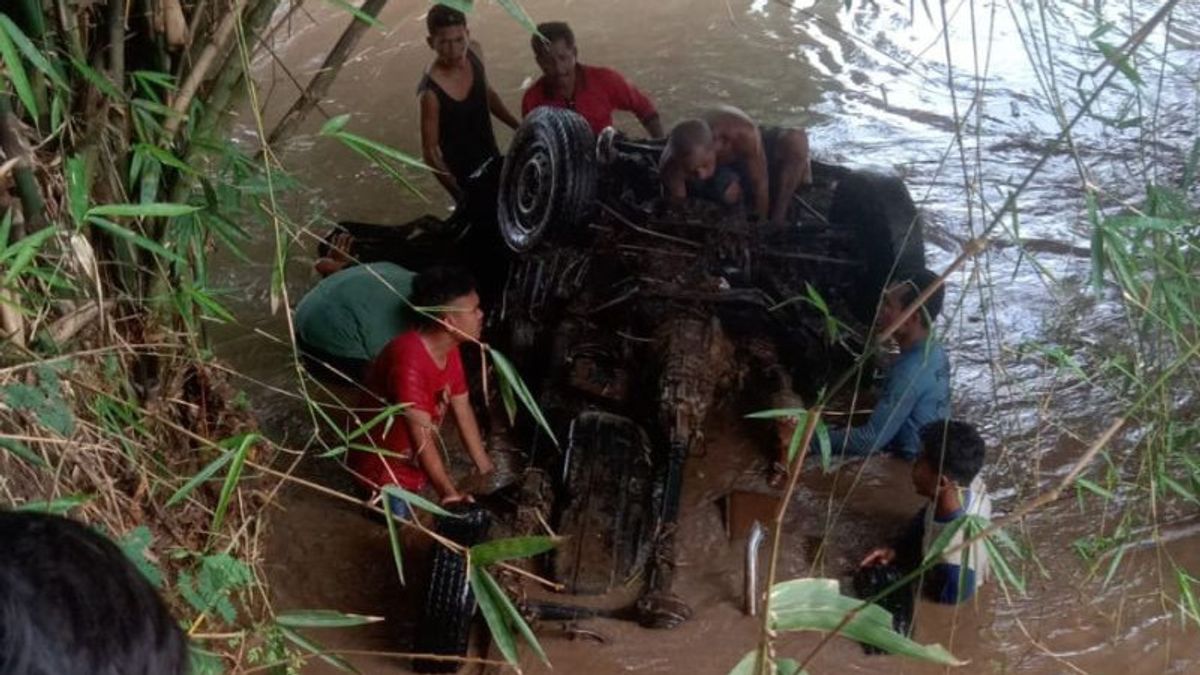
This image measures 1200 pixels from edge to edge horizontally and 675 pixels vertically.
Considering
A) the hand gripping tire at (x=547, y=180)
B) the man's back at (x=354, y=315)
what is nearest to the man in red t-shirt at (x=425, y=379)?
the man's back at (x=354, y=315)

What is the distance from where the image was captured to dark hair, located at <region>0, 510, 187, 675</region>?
100 centimetres

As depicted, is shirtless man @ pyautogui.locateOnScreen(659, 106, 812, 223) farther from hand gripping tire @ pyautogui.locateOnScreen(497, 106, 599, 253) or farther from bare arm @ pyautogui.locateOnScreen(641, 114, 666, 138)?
bare arm @ pyautogui.locateOnScreen(641, 114, 666, 138)

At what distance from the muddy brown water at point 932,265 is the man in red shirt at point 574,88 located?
1002 mm

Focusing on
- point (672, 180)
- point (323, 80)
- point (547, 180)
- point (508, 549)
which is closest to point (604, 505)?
point (547, 180)

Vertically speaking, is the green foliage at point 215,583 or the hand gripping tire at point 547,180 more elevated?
the hand gripping tire at point 547,180

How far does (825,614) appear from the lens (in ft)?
5.29

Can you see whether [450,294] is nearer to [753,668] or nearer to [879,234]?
[879,234]

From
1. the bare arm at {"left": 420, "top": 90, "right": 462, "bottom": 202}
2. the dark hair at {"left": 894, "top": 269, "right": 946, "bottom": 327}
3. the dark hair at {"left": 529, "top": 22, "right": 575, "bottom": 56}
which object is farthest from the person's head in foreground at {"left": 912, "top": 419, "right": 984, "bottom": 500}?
the dark hair at {"left": 529, "top": 22, "right": 575, "bottom": 56}

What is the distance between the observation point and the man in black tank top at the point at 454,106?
19.6 feet

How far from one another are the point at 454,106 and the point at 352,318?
175 centimetres

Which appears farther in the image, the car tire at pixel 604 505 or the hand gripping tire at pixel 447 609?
the car tire at pixel 604 505

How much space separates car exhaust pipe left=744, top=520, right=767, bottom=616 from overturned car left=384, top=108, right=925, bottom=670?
25cm

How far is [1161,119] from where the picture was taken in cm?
761

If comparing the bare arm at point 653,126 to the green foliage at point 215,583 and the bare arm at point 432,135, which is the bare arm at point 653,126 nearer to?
the bare arm at point 432,135
